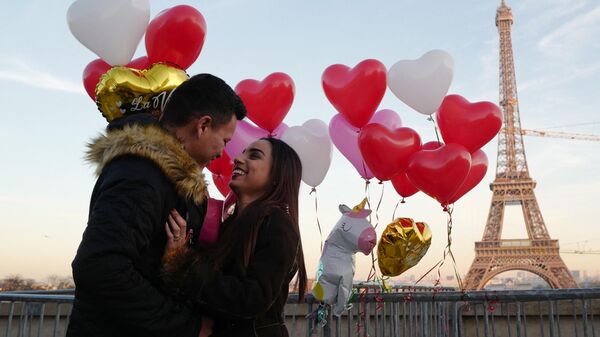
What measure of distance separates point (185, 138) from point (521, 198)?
127ft

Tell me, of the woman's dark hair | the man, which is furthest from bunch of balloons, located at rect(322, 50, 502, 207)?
the man

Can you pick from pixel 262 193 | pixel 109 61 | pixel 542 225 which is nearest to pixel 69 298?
pixel 109 61

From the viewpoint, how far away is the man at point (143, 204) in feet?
4.90

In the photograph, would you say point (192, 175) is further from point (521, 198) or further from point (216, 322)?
point (521, 198)

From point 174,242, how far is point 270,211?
0.44 meters

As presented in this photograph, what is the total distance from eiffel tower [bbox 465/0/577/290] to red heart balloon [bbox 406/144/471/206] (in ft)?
92.9

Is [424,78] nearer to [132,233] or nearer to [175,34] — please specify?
[175,34]

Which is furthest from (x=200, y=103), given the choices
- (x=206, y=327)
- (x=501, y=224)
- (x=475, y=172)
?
(x=501, y=224)

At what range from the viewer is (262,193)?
7.43 feet

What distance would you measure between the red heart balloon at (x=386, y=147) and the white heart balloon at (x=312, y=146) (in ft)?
1.50

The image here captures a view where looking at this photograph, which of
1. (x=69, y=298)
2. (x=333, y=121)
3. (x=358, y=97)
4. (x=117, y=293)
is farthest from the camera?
(x=333, y=121)

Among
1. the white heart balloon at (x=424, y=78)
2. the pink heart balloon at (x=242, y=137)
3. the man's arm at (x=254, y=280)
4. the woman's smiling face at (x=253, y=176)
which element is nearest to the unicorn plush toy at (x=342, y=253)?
the pink heart balloon at (x=242, y=137)

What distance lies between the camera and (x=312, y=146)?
6.45 metres

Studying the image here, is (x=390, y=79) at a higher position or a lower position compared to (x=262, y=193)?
higher
